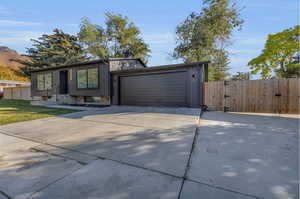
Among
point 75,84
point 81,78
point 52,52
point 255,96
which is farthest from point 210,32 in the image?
point 52,52

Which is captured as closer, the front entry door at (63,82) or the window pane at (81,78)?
the window pane at (81,78)

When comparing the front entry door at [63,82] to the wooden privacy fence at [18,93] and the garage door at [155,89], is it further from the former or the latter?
the wooden privacy fence at [18,93]

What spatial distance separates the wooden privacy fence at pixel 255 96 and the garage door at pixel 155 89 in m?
1.33

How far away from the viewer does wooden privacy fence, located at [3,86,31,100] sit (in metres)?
16.1

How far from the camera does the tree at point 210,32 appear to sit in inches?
575

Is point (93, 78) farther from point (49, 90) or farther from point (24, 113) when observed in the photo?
point (49, 90)

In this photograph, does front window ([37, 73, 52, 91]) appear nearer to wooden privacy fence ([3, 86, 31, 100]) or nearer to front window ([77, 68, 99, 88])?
front window ([77, 68, 99, 88])

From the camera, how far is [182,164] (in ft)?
6.33

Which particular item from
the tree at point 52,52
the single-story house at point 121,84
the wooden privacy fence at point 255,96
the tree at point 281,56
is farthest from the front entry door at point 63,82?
the tree at point 281,56

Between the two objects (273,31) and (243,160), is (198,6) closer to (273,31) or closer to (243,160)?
(273,31)

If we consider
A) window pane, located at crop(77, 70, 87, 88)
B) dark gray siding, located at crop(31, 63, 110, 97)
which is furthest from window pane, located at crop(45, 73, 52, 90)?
window pane, located at crop(77, 70, 87, 88)

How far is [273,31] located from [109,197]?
20.6m

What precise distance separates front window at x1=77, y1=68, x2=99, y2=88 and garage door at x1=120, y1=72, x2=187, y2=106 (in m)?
2.07

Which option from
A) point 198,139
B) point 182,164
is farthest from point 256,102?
point 182,164
